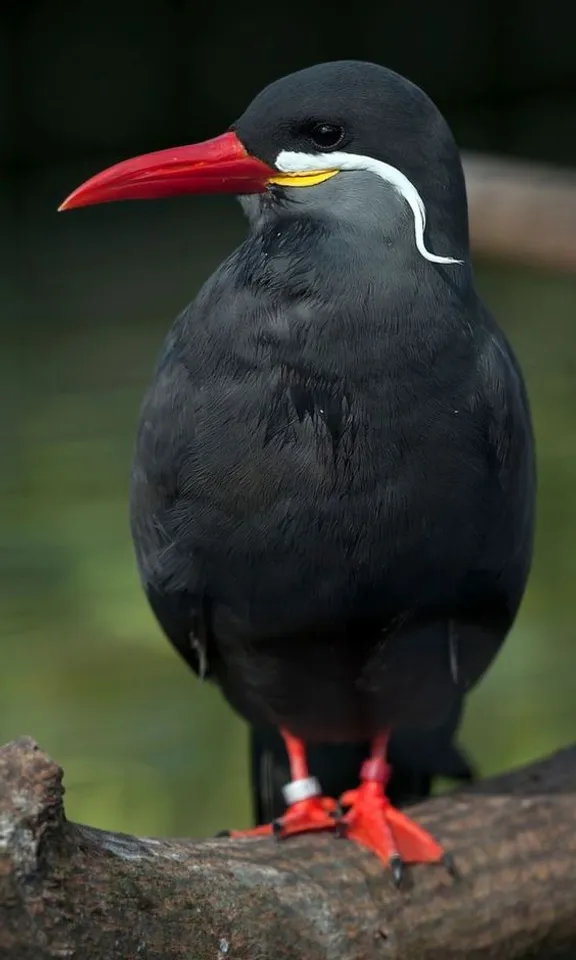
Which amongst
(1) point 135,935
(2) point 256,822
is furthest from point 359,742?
(1) point 135,935

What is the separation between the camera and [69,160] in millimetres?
5988

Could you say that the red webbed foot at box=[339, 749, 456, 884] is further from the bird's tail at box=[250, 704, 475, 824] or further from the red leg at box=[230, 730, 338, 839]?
the bird's tail at box=[250, 704, 475, 824]

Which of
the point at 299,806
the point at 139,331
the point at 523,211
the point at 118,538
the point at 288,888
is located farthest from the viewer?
the point at 139,331

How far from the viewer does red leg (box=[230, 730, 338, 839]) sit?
206 cm

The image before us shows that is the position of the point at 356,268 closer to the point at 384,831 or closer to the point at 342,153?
the point at 342,153

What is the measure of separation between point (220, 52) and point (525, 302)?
61.7 inches

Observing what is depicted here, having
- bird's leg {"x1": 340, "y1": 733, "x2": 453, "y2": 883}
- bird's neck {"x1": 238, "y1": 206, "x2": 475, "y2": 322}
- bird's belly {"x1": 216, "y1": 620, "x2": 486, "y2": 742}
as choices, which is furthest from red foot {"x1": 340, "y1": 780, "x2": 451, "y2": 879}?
bird's neck {"x1": 238, "y1": 206, "x2": 475, "y2": 322}

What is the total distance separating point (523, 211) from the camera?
111 inches

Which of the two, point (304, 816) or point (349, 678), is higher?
point (349, 678)

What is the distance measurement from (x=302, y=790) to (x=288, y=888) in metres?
0.41

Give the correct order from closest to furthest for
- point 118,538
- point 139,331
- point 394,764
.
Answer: point 394,764, point 118,538, point 139,331

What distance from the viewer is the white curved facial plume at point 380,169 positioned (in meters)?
1.82

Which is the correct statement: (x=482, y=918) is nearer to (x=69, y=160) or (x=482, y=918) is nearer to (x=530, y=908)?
(x=530, y=908)

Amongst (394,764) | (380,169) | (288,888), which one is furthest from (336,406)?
(394,764)
